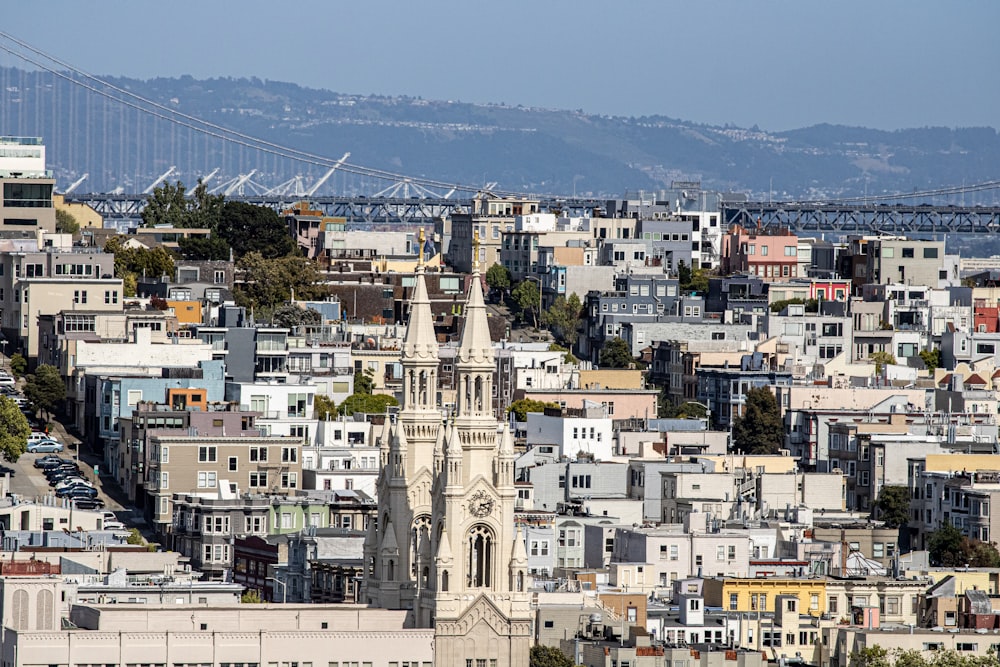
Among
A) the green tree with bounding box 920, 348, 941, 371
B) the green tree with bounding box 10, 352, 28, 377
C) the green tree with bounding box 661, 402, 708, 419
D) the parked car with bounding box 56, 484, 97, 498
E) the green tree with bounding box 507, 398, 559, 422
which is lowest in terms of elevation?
the parked car with bounding box 56, 484, 97, 498

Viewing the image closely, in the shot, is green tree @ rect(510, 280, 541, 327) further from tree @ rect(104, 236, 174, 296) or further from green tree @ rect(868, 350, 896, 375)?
tree @ rect(104, 236, 174, 296)

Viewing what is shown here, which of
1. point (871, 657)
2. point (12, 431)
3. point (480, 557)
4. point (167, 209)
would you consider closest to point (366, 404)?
point (12, 431)

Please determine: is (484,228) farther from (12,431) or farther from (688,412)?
(12,431)

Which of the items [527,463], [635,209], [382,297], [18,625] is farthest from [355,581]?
[635,209]

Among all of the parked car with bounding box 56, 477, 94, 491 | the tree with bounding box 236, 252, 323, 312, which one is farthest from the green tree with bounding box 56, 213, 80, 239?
the parked car with bounding box 56, 477, 94, 491

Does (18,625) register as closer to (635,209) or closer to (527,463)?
(527,463)

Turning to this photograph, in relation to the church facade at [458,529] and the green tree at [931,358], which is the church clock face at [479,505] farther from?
the green tree at [931,358]

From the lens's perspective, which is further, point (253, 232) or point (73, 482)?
point (253, 232)
